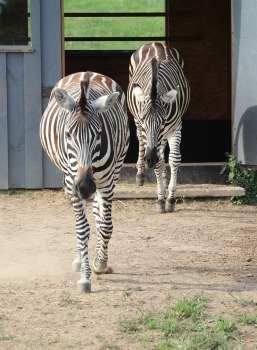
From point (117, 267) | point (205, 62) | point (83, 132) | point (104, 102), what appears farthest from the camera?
point (205, 62)

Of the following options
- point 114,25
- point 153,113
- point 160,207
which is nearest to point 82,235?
point 153,113

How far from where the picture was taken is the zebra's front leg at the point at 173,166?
1061 cm

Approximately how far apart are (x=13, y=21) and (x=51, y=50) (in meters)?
0.53

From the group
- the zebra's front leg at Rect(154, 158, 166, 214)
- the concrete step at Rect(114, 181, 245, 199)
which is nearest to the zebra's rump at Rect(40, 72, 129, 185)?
the zebra's front leg at Rect(154, 158, 166, 214)

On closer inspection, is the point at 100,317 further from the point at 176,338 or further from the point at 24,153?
the point at 24,153

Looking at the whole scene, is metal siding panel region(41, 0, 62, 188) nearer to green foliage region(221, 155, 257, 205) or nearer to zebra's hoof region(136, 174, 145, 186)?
zebra's hoof region(136, 174, 145, 186)

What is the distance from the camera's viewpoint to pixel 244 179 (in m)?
11.2

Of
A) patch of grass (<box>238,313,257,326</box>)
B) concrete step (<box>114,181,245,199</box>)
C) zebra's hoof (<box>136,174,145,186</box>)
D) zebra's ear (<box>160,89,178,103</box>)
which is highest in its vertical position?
zebra's ear (<box>160,89,178,103</box>)

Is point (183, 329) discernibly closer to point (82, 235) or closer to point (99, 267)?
point (82, 235)

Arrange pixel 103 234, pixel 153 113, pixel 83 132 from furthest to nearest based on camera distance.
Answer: pixel 153 113
pixel 103 234
pixel 83 132

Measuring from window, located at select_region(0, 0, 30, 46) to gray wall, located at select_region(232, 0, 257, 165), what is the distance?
2.34 meters

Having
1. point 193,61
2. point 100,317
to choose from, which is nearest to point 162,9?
point 193,61

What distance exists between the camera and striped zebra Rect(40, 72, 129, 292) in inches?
267

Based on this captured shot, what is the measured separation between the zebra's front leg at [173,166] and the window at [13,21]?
79.1 inches
